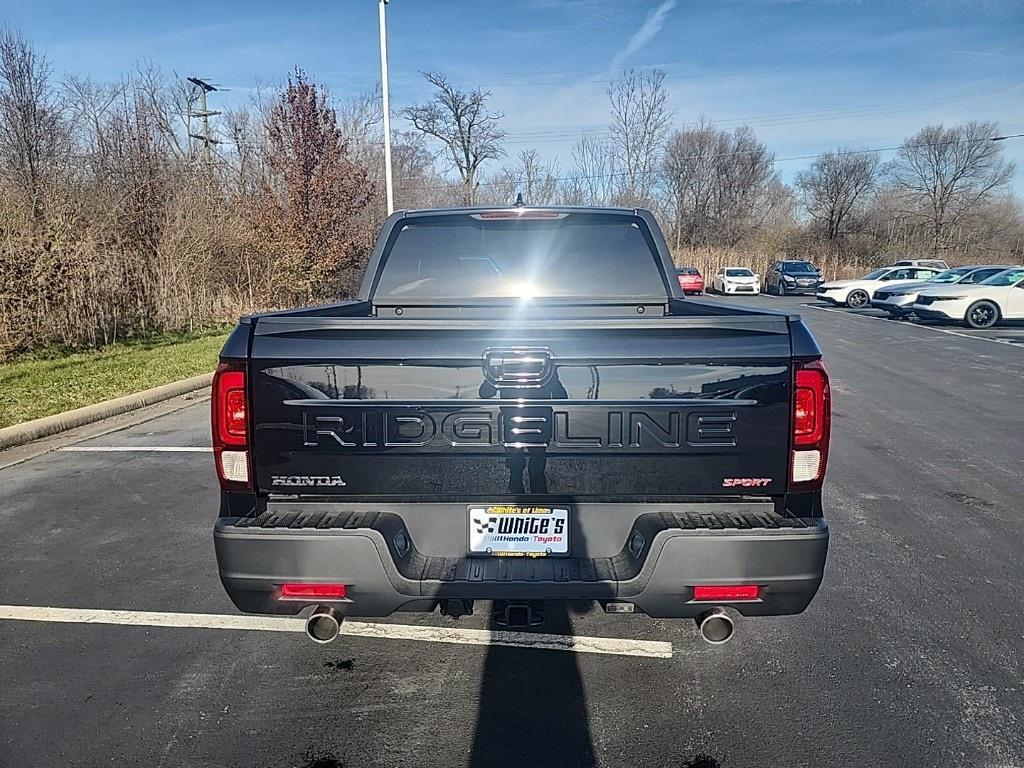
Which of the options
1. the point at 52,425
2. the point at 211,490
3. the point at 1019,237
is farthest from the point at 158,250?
the point at 1019,237

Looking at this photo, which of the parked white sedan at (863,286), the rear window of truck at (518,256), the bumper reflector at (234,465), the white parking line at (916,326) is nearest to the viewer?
the bumper reflector at (234,465)

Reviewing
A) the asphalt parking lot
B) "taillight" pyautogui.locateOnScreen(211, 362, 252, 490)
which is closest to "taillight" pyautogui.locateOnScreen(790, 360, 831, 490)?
the asphalt parking lot

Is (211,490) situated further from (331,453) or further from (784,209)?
(784,209)

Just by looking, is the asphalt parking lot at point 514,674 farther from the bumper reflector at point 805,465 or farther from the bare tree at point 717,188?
the bare tree at point 717,188

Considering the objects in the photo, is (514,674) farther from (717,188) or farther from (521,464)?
(717,188)

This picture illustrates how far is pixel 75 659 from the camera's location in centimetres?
333

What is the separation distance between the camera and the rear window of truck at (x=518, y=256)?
13.0 feet

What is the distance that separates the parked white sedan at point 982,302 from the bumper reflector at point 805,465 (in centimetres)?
1991

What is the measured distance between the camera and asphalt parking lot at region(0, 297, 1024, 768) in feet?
8.82

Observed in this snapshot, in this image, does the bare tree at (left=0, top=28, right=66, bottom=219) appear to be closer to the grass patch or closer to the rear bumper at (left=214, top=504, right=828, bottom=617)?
the grass patch

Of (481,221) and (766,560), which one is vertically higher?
(481,221)

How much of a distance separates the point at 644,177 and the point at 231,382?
45922 mm

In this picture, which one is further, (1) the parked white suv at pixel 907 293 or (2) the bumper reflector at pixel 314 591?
(1) the parked white suv at pixel 907 293

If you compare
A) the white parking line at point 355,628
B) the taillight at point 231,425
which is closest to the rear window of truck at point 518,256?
the taillight at point 231,425
